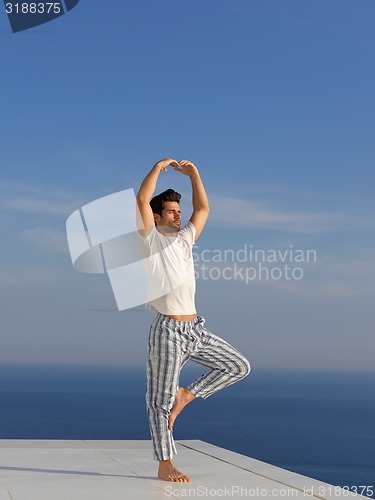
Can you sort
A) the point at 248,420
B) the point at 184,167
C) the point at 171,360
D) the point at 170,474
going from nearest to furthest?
the point at 171,360 → the point at 170,474 → the point at 184,167 → the point at 248,420

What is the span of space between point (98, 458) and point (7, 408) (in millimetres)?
94616

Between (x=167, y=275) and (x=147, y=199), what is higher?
(x=147, y=199)

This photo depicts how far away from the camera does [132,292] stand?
456cm

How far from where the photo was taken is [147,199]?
4.29 meters

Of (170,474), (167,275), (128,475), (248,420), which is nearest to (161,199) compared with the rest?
(167,275)

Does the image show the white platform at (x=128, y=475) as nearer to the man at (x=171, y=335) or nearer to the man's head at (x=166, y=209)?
the man at (x=171, y=335)

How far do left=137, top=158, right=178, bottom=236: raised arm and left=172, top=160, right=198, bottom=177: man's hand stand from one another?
0.23 m

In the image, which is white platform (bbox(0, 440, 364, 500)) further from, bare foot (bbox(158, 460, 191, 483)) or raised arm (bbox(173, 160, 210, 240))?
raised arm (bbox(173, 160, 210, 240))

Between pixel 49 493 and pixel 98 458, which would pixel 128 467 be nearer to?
pixel 98 458

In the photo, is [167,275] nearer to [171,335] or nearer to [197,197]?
[171,335]

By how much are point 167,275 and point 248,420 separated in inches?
3532

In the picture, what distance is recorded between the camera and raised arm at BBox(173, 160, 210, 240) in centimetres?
457

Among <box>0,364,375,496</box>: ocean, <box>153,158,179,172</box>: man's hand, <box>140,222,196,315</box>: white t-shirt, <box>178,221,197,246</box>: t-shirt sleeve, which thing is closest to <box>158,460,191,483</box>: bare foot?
<box>140,222,196,315</box>: white t-shirt

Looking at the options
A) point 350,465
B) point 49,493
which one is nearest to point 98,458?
point 49,493
